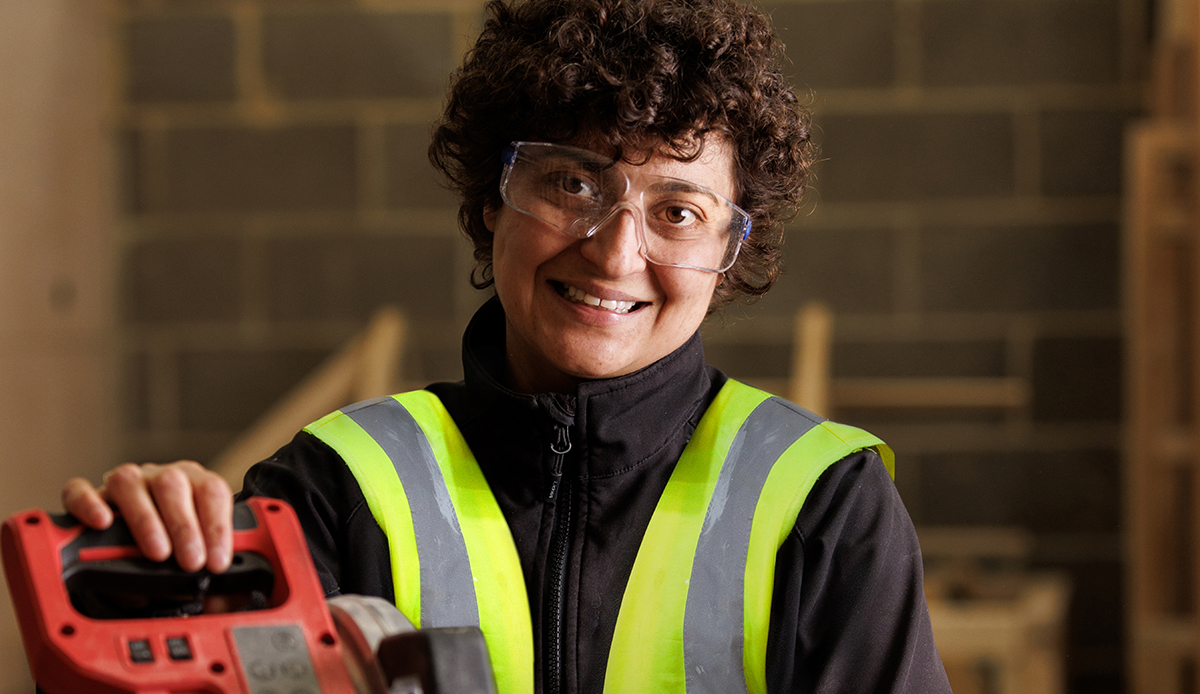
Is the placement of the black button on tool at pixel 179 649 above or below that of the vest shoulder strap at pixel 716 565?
above

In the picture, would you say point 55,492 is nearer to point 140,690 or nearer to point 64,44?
point 64,44

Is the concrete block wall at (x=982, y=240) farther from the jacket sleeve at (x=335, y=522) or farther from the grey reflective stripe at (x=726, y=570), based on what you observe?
the jacket sleeve at (x=335, y=522)

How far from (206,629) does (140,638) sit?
0.04 m

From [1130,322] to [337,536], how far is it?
8.64ft

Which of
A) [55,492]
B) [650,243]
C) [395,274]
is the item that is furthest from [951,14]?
[55,492]

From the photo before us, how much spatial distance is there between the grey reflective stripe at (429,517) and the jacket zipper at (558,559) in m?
0.08

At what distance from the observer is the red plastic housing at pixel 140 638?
733mm

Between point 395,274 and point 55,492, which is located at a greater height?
point 395,274

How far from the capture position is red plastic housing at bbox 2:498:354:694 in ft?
2.41

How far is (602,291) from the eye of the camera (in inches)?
45.2

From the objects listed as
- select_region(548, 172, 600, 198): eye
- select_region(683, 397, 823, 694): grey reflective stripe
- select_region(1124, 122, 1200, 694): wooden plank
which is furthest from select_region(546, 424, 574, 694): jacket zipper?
select_region(1124, 122, 1200, 694): wooden plank

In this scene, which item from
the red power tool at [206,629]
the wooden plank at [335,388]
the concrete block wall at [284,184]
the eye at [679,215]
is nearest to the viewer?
the red power tool at [206,629]

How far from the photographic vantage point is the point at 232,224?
129 inches

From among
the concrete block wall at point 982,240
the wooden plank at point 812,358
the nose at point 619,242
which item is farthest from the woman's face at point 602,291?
the concrete block wall at point 982,240
